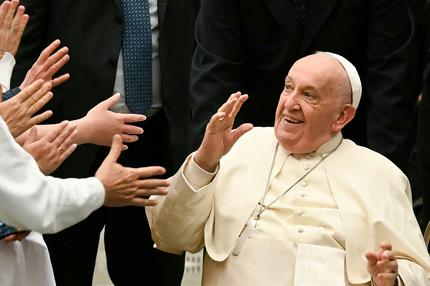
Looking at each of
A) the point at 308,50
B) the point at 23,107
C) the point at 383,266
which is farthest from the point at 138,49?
the point at 383,266

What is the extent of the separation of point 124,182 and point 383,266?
3.29 ft

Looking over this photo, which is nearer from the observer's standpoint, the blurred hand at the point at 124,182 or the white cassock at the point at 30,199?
the white cassock at the point at 30,199

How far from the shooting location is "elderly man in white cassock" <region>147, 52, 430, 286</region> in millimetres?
5695

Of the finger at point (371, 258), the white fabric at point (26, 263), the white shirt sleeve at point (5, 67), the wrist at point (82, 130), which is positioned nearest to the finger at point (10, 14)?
the white shirt sleeve at point (5, 67)

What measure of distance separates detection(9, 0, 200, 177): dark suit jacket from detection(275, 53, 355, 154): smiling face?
1029 mm

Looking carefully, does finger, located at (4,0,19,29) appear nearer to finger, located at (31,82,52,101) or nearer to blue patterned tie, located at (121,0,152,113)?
finger, located at (31,82,52,101)

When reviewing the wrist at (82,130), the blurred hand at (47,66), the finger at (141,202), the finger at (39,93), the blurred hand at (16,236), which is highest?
the finger at (39,93)

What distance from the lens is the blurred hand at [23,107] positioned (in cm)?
512

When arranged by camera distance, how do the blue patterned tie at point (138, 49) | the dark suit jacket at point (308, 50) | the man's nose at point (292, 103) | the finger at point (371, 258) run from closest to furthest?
1. the finger at point (371, 258)
2. the man's nose at point (292, 103)
3. the dark suit jacket at point (308, 50)
4. the blue patterned tie at point (138, 49)

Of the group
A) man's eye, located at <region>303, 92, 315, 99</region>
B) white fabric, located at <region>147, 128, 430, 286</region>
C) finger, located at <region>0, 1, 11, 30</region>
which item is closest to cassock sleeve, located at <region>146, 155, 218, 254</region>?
white fabric, located at <region>147, 128, 430, 286</region>

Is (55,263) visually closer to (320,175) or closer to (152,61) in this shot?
(152,61)

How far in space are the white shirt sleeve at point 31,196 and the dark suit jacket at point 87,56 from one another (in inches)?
66.8

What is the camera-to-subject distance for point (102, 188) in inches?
206

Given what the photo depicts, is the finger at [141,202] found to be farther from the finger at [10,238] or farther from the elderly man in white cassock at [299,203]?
the finger at [10,238]
